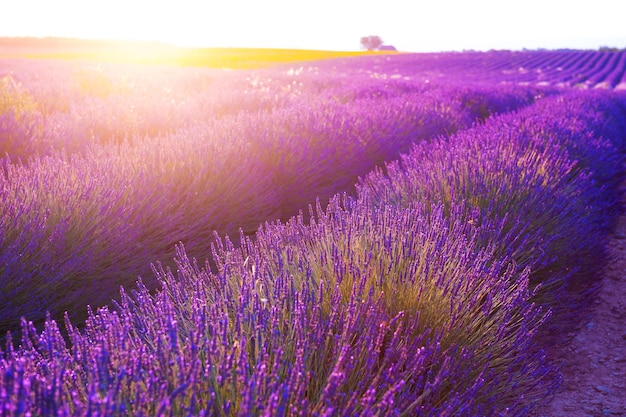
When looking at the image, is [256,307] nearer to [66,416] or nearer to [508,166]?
[66,416]

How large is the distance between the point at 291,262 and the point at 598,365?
1574mm

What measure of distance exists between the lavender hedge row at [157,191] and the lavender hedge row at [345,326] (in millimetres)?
511

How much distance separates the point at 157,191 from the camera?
11.6 ft

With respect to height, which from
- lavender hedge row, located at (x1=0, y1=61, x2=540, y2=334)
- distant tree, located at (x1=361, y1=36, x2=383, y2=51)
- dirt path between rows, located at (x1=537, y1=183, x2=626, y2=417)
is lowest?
dirt path between rows, located at (x1=537, y1=183, x2=626, y2=417)

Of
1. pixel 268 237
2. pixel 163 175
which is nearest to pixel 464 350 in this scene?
pixel 268 237

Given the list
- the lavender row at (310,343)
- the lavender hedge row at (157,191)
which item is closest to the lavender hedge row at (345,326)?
the lavender row at (310,343)

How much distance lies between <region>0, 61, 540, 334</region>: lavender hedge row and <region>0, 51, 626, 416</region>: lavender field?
2 cm

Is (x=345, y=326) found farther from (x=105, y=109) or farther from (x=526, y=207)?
(x=105, y=109)

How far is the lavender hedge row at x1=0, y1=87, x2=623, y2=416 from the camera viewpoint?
111 centimetres

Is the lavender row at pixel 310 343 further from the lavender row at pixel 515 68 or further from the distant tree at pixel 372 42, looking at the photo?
the distant tree at pixel 372 42

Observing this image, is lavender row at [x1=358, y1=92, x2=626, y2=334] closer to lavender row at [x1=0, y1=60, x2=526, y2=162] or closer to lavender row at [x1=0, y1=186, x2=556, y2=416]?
lavender row at [x1=0, y1=186, x2=556, y2=416]

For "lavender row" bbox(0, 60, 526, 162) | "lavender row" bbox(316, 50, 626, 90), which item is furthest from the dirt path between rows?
"lavender row" bbox(316, 50, 626, 90)

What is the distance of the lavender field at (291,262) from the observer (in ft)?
3.94

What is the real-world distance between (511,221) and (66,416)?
2458mm
